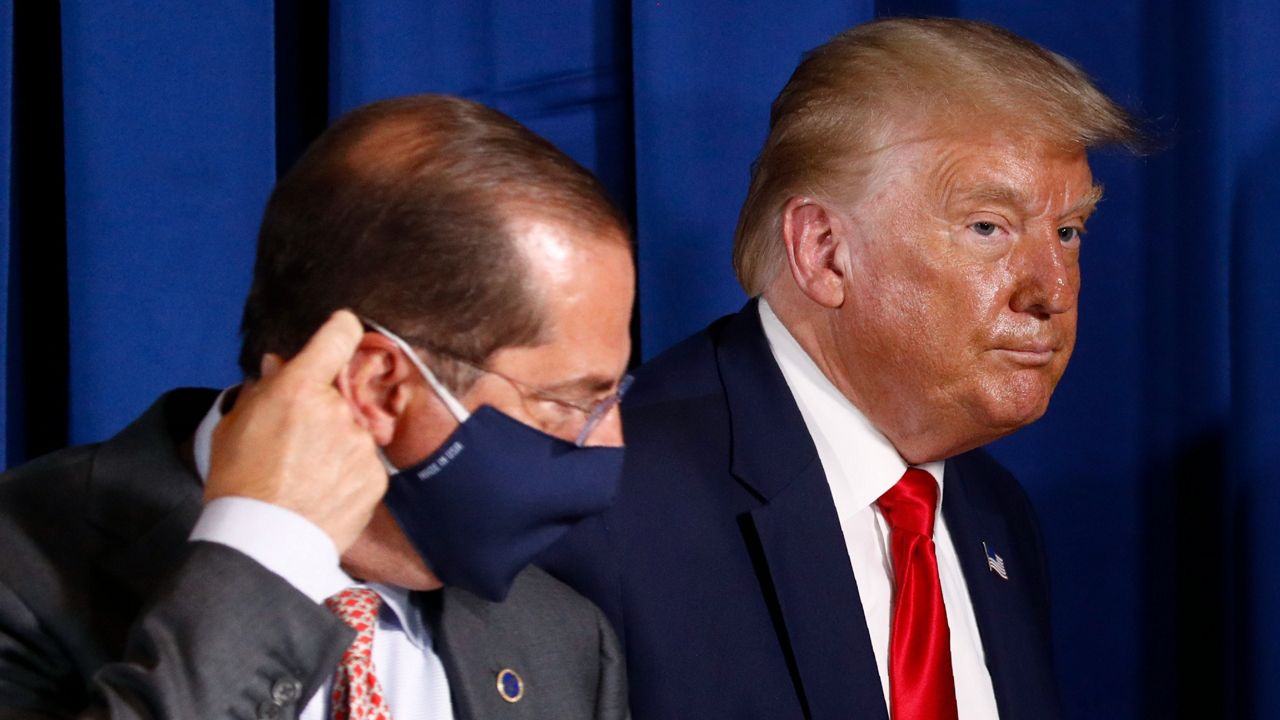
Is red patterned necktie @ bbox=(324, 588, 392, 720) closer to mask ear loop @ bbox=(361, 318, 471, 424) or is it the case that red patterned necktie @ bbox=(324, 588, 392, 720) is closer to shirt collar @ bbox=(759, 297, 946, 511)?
mask ear loop @ bbox=(361, 318, 471, 424)

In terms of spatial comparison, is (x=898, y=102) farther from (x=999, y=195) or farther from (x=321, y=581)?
(x=321, y=581)

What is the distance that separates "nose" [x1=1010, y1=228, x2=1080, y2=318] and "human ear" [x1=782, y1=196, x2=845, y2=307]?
215mm

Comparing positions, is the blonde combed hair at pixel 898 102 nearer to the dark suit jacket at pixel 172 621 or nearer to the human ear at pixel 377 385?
the dark suit jacket at pixel 172 621

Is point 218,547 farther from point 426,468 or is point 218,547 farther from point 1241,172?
point 1241,172

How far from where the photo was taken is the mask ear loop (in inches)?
49.9

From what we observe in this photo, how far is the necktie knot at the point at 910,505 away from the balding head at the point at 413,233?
70 centimetres

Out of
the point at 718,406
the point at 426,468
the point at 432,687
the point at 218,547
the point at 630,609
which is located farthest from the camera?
the point at 718,406

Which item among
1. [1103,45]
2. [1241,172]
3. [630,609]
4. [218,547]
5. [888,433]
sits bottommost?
[630,609]

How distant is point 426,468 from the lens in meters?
1.26

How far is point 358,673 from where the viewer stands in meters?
1.30

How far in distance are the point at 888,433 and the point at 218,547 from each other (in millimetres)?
968

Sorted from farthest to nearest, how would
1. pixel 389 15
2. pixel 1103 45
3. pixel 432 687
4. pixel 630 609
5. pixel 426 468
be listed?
pixel 1103 45, pixel 389 15, pixel 630 609, pixel 432 687, pixel 426 468

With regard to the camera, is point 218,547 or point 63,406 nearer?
point 218,547

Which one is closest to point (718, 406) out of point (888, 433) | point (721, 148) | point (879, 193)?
point (888, 433)
